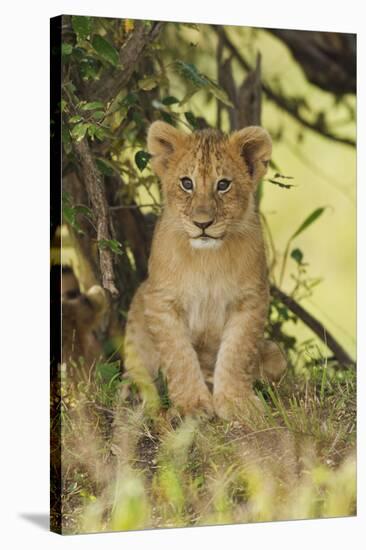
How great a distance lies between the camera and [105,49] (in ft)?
20.2

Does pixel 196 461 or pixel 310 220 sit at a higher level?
pixel 310 220

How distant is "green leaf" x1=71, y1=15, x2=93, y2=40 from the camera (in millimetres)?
6051

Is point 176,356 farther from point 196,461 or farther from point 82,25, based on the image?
point 82,25

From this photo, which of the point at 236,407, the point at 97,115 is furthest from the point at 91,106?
the point at 236,407

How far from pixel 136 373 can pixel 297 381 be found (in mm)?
774

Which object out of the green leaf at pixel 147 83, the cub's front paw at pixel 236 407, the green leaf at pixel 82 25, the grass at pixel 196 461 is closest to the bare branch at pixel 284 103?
the green leaf at pixel 147 83

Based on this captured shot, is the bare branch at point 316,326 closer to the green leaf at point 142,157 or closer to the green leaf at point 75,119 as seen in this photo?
the green leaf at point 142,157

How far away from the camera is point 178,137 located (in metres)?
6.35

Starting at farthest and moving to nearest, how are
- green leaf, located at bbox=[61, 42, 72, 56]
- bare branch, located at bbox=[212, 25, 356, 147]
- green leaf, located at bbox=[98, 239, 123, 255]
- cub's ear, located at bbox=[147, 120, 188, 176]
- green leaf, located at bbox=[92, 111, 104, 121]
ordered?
bare branch, located at bbox=[212, 25, 356, 147] → cub's ear, located at bbox=[147, 120, 188, 176] → green leaf, located at bbox=[98, 239, 123, 255] → green leaf, located at bbox=[92, 111, 104, 121] → green leaf, located at bbox=[61, 42, 72, 56]

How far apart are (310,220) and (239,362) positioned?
77cm

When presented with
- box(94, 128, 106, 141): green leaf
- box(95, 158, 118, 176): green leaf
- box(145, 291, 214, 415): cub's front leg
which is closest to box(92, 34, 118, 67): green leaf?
box(94, 128, 106, 141): green leaf

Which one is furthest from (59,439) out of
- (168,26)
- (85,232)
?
(168,26)

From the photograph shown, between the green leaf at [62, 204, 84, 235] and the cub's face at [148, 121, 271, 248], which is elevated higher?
the cub's face at [148, 121, 271, 248]

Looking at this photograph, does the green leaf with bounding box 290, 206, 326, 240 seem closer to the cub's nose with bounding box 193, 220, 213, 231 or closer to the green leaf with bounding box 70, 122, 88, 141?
the cub's nose with bounding box 193, 220, 213, 231
